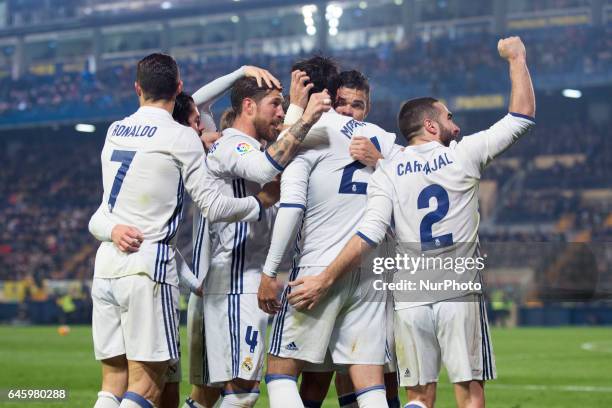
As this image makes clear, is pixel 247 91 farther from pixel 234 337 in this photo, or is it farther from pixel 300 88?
pixel 234 337

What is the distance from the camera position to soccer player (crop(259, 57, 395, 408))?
4949mm

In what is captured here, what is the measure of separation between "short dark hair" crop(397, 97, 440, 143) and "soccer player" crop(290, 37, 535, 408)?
0.36ft

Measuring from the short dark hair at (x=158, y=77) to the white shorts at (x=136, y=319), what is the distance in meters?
0.96

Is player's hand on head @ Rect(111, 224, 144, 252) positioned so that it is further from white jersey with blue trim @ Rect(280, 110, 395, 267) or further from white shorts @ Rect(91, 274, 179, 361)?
white jersey with blue trim @ Rect(280, 110, 395, 267)

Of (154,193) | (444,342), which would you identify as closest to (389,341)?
(444,342)

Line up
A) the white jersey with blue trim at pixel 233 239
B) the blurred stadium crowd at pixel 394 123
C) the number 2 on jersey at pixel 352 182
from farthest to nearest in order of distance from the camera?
the blurred stadium crowd at pixel 394 123 < the white jersey with blue trim at pixel 233 239 < the number 2 on jersey at pixel 352 182

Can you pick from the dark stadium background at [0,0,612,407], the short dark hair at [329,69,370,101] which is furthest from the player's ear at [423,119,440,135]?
the dark stadium background at [0,0,612,407]

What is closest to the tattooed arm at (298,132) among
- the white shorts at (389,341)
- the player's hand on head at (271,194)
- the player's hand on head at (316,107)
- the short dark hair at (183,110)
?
the player's hand on head at (316,107)

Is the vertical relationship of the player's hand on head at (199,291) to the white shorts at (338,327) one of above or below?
above

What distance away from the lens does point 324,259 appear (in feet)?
16.7

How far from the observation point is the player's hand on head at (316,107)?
4.83 m

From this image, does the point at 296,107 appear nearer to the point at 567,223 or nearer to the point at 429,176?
the point at 429,176

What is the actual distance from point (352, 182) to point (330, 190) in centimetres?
13

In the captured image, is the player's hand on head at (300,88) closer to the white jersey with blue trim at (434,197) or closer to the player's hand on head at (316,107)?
the player's hand on head at (316,107)
